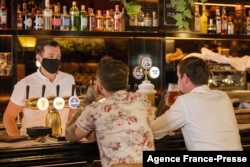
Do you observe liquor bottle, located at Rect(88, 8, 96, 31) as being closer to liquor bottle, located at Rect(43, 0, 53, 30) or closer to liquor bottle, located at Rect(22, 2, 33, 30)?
liquor bottle, located at Rect(43, 0, 53, 30)

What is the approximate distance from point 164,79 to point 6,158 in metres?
2.96

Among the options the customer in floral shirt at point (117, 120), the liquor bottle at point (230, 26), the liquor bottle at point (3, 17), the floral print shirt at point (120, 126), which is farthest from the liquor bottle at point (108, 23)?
the floral print shirt at point (120, 126)

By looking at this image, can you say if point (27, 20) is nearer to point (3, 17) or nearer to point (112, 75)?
point (3, 17)

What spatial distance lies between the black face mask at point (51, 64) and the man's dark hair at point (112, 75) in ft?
3.15

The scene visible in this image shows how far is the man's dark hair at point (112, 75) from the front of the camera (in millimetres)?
2412

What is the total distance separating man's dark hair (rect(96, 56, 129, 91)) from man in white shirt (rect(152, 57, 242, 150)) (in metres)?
0.38

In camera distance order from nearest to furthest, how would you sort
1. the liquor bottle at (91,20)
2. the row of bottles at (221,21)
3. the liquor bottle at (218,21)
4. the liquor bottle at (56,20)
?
the liquor bottle at (56,20) → the liquor bottle at (91,20) → the row of bottles at (221,21) → the liquor bottle at (218,21)

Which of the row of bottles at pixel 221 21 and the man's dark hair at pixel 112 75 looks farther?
the row of bottles at pixel 221 21

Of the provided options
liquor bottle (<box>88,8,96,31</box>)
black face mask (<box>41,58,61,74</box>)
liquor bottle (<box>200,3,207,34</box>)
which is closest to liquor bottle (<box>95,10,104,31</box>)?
liquor bottle (<box>88,8,96,31</box>)

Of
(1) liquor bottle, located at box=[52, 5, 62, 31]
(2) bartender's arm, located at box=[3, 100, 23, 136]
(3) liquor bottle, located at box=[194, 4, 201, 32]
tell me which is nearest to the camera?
(2) bartender's arm, located at box=[3, 100, 23, 136]

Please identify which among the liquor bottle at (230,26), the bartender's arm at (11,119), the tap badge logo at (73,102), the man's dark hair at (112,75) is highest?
the liquor bottle at (230,26)

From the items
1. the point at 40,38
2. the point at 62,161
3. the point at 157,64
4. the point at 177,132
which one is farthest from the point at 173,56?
the point at 62,161

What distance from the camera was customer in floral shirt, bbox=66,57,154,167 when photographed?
7.61 ft

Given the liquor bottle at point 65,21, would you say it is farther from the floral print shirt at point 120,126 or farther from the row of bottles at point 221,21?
the floral print shirt at point 120,126
